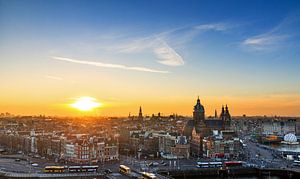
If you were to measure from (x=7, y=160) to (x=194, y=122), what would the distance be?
25.0 meters

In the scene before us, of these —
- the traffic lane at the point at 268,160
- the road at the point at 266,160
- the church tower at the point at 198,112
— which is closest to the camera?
the road at the point at 266,160

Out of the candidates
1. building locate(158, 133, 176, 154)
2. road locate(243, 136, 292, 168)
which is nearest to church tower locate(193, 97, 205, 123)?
building locate(158, 133, 176, 154)

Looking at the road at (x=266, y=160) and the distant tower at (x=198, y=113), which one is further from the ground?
the distant tower at (x=198, y=113)

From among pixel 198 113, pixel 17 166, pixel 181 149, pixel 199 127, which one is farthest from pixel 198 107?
pixel 17 166

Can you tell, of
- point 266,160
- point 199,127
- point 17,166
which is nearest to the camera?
point 17,166

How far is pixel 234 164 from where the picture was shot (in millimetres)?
40438

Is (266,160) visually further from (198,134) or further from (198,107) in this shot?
(198,107)

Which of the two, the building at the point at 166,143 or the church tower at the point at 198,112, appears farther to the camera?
the church tower at the point at 198,112

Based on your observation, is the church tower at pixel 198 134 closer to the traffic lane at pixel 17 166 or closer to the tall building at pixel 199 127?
the tall building at pixel 199 127

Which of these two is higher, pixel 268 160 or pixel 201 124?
pixel 201 124

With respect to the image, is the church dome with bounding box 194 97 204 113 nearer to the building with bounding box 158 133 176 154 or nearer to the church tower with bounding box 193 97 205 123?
the church tower with bounding box 193 97 205 123

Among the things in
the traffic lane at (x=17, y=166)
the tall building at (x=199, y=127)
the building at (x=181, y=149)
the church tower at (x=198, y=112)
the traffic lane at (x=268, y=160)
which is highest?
the church tower at (x=198, y=112)

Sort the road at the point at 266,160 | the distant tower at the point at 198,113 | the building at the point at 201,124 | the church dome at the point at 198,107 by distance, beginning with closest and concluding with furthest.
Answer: the road at the point at 266,160, the building at the point at 201,124, the distant tower at the point at 198,113, the church dome at the point at 198,107

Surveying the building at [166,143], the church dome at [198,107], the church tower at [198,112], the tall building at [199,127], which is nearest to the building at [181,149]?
the building at [166,143]
